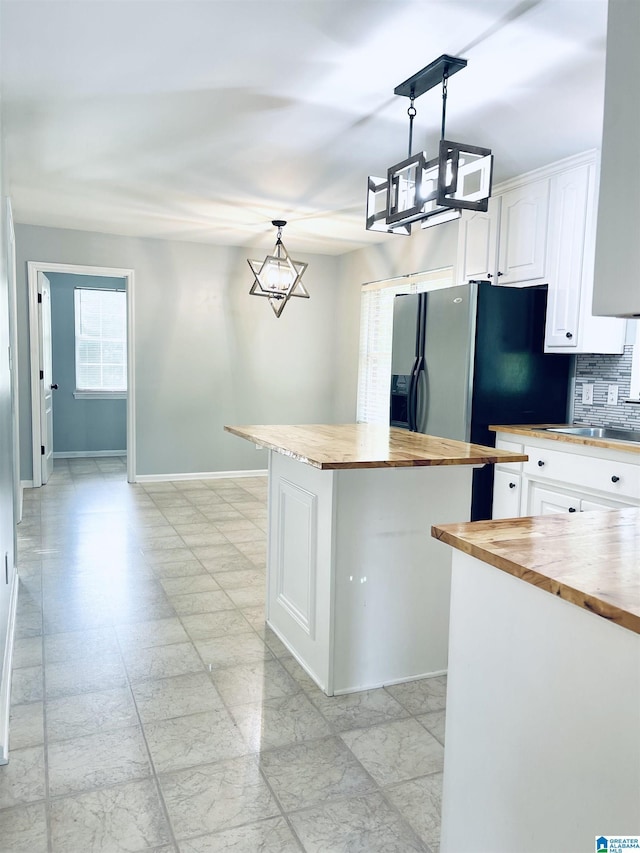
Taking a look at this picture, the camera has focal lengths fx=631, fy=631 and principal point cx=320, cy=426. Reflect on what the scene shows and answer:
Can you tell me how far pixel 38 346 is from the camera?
5777 mm

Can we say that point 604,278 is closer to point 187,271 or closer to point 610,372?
point 610,372

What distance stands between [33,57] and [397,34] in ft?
4.63

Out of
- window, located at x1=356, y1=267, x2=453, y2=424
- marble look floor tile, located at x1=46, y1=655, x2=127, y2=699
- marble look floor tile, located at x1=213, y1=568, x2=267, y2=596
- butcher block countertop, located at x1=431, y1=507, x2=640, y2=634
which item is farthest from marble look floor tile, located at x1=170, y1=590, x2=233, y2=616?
window, located at x1=356, y1=267, x2=453, y2=424

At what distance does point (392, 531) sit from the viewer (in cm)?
237

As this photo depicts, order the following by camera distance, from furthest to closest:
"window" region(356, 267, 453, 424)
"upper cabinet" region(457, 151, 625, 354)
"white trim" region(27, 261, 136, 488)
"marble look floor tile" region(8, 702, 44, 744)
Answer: "window" region(356, 267, 453, 424)
"white trim" region(27, 261, 136, 488)
"upper cabinet" region(457, 151, 625, 354)
"marble look floor tile" region(8, 702, 44, 744)

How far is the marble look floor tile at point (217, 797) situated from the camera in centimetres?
167

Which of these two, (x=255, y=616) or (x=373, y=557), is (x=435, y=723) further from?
(x=255, y=616)

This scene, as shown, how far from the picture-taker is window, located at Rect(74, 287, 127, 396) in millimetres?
7570

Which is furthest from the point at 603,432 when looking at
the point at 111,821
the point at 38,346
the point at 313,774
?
the point at 38,346

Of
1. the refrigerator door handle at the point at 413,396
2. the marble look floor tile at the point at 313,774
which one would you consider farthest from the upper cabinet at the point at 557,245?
the marble look floor tile at the point at 313,774

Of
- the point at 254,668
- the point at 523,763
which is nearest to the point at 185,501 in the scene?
the point at 254,668

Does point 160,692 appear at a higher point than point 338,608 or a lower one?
lower

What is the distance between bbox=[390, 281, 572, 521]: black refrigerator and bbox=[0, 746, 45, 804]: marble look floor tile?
2.58 m

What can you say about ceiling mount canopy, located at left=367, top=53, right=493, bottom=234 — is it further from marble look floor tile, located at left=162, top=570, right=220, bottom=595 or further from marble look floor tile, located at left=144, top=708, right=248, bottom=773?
marble look floor tile, located at left=162, top=570, right=220, bottom=595
